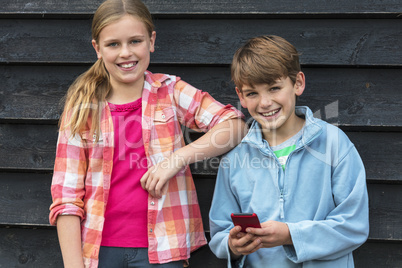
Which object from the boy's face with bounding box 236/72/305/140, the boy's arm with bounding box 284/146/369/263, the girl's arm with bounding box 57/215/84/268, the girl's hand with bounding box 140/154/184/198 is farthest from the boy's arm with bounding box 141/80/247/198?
the boy's arm with bounding box 284/146/369/263

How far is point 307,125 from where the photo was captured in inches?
78.0

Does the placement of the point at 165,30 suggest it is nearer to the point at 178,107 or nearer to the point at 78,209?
the point at 178,107

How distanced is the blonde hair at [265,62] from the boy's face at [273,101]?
0.03m

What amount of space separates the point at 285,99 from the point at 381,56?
2.10 ft

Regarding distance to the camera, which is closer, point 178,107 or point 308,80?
point 178,107

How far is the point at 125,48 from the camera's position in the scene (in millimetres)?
2035

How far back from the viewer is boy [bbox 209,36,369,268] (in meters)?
1.84

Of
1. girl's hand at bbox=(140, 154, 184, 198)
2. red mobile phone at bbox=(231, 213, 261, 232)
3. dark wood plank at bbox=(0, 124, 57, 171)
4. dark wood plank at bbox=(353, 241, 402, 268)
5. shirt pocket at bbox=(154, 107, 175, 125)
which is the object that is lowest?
dark wood plank at bbox=(353, 241, 402, 268)

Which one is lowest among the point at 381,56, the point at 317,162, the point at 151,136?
the point at 317,162

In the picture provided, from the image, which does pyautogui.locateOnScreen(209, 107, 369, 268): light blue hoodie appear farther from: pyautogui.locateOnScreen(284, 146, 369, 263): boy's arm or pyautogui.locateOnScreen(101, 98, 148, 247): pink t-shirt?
pyautogui.locateOnScreen(101, 98, 148, 247): pink t-shirt

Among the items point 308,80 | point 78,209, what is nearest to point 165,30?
point 308,80

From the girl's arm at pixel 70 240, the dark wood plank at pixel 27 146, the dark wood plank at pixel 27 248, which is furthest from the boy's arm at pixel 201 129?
the dark wood plank at pixel 27 248

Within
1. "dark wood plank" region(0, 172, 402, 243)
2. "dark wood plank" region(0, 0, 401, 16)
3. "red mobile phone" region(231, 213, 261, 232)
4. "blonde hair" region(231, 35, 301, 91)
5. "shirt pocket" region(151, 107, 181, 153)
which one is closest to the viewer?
"red mobile phone" region(231, 213, 261, 232)

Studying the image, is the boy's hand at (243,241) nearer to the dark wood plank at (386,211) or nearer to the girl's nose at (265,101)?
the girl's nose at (265,101)
